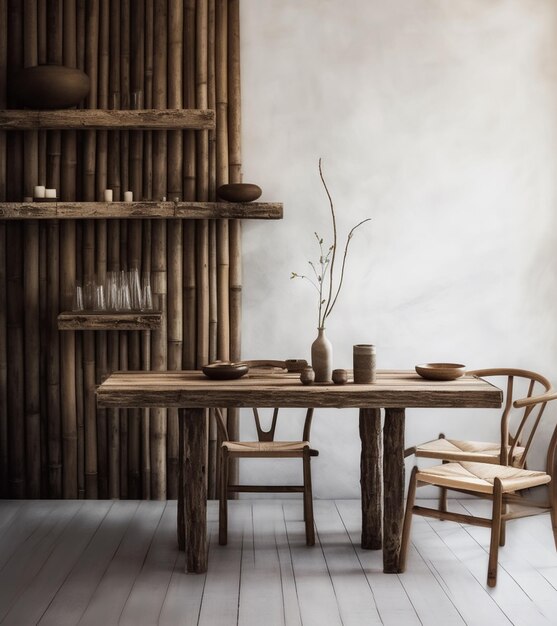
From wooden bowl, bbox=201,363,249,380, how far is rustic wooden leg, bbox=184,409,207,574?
210mm

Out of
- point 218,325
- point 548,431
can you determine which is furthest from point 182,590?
point 548,431

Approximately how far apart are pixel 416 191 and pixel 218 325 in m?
1.41

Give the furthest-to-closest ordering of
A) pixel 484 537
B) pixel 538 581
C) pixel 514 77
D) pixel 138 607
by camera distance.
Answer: pixel 514 77 < pixel 484 537 < pixel 538 581 < pixel 138 607

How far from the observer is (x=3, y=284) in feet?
15.6

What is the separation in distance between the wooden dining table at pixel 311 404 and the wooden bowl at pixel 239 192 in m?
1.10

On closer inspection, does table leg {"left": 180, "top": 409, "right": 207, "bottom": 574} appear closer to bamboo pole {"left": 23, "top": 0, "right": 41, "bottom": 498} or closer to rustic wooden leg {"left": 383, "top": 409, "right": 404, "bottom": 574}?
rustic wooden leg {"left": 383, "top": 409, "right": 404, "bottom": 574}

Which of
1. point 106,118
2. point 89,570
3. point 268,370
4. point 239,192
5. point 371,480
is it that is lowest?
point 89,570

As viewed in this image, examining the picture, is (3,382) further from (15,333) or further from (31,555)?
(31,555)

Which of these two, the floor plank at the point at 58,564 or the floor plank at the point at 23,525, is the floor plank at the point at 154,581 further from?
the floor plank at the point at 23,525

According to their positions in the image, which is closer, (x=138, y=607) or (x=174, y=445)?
(x=138, y=607)

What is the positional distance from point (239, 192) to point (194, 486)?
1.72 metres

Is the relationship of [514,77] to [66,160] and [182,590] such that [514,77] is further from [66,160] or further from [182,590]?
[182,590]

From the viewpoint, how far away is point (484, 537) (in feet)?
13.4

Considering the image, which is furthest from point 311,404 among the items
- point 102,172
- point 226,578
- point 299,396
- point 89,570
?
point 102,172
